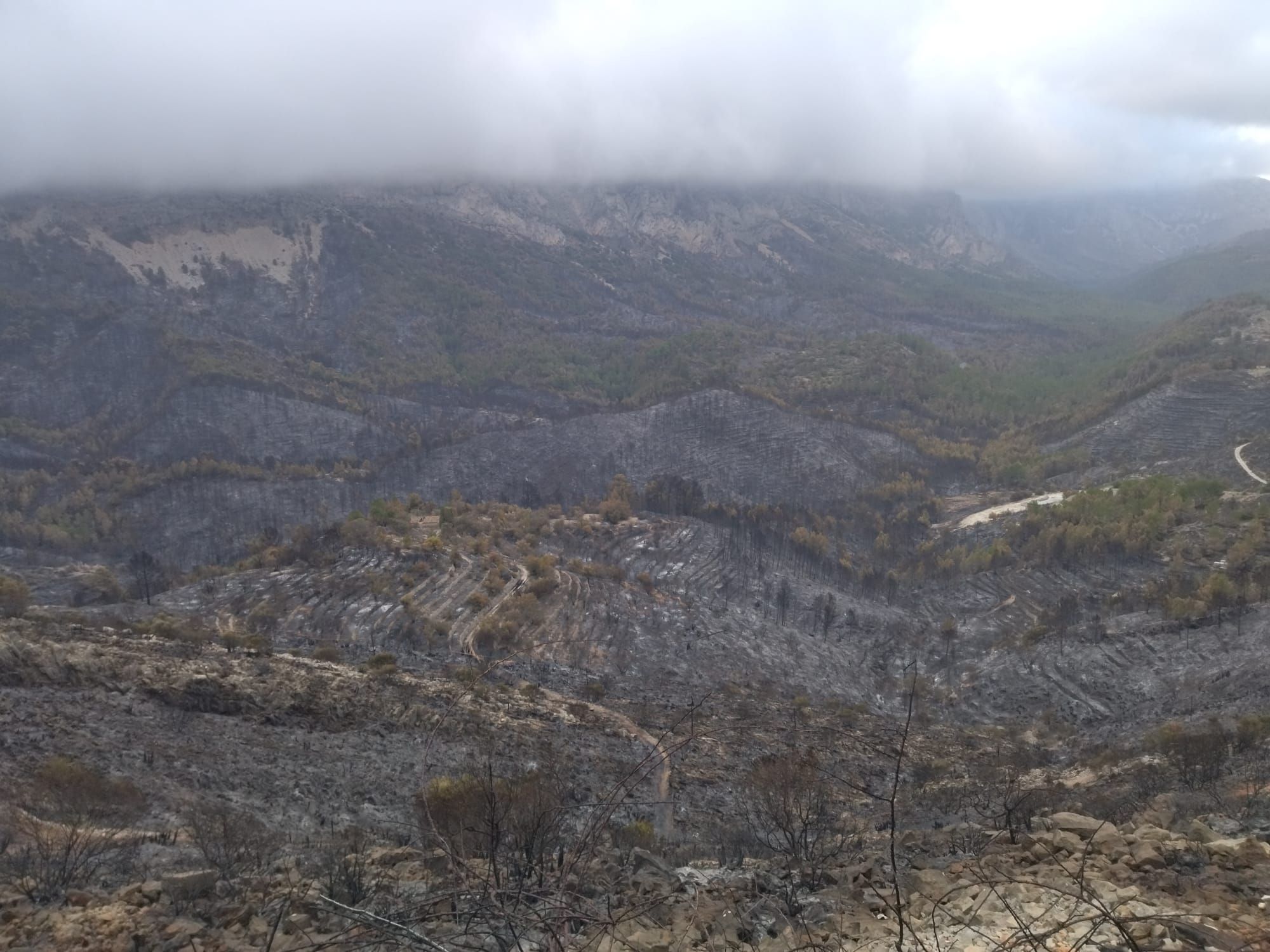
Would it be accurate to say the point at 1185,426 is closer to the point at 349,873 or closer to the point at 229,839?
the point at 349,873

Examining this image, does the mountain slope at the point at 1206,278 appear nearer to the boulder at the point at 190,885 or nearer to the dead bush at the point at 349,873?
the dead bush at the point at 349,873

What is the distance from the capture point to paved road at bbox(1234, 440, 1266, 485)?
46.6 metres

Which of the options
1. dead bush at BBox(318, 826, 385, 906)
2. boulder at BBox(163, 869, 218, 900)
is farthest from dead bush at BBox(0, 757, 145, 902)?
dead bush at BBox(318, 826, 385, 906)

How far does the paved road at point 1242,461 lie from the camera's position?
4659 centimetres

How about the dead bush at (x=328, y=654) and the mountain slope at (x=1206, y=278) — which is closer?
the dead bush at (x=328, y=654)

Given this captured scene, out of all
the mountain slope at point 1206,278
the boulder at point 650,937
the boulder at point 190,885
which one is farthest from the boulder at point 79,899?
the mountain slope at point 1206,278

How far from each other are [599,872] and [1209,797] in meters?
9.26

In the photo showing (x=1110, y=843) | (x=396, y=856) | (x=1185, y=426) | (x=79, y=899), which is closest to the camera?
(x=79, y=899)

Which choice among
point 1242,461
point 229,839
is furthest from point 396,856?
point 1242,461

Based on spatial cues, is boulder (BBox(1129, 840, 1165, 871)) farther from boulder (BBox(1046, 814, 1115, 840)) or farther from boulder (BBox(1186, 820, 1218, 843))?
boulder (BBox(1186, 820, 1218, 843))

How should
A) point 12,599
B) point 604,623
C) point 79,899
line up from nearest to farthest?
point 79,899 → point 12,599 → point 604,623

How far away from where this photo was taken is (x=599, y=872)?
11000 millimetres

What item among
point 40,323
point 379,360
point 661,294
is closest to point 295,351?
point 379,360

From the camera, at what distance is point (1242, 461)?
5012 centimetres
